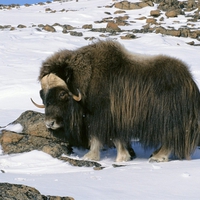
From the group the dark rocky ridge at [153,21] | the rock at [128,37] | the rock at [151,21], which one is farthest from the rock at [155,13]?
the rock at [128,37]

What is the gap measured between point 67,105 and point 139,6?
786 inches

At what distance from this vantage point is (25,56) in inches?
464

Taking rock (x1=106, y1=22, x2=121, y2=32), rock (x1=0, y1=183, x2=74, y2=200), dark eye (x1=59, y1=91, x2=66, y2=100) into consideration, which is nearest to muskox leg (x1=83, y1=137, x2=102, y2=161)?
dark eye (x1=59, y1=91, x2=66, y2=100)

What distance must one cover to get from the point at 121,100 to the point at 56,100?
1.74 ft

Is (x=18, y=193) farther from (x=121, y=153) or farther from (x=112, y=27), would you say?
(x=112, y=27)

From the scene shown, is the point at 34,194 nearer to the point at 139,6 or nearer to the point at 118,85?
the point at 118,85

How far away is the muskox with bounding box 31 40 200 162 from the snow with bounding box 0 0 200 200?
0.20m

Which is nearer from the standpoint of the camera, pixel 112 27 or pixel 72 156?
pixel 72 156

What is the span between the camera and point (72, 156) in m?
3.88

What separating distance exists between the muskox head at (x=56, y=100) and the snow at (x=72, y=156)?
306 mm

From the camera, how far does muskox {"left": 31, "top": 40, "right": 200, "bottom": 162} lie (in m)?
3.52

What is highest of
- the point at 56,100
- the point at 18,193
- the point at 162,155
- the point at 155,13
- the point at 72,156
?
the point at 18,193

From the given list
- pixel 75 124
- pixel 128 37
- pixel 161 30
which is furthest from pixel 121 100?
pixel 161 30

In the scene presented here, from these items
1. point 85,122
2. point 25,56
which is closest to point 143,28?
point 25,56
